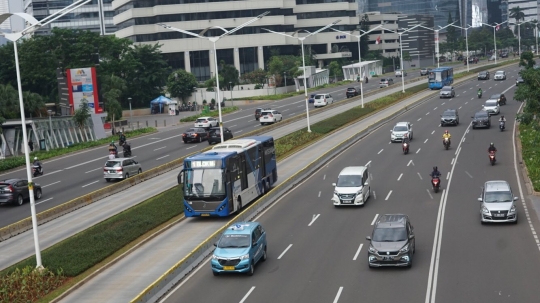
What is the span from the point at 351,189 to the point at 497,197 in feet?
26.8

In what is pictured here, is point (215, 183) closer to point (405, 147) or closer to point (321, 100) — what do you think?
point (405, 147)

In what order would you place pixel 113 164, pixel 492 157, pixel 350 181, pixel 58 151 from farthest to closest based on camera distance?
pixel 58 151 → pixel 113 164 → pixel 492 157 → pixel 350 181

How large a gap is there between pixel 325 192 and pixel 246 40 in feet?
383

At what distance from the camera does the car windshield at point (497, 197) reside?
34469 millimetres

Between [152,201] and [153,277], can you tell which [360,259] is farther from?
[152,201]

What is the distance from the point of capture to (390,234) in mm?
28547

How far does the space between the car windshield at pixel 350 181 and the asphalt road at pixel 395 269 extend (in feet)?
4.29

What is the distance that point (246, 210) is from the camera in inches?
1512

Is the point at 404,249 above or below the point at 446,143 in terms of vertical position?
below

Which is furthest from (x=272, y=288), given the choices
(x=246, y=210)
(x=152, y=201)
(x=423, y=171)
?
(x=423, y=171)

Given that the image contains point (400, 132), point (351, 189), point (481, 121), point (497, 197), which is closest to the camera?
point (497, 197)

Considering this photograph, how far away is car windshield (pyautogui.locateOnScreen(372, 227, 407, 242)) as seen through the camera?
28.3m

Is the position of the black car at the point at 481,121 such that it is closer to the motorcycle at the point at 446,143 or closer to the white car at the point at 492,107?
the white car at the point at 492,107

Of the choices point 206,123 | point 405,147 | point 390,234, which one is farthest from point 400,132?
point 390,234
